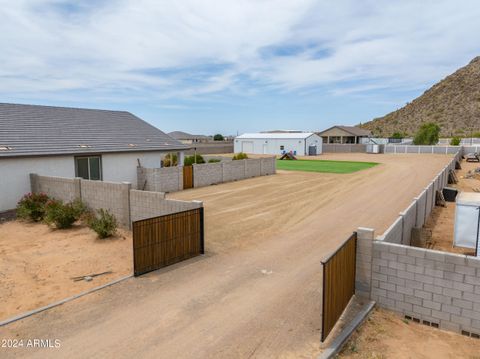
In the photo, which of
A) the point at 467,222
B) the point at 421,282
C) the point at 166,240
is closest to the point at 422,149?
the point at 467,222

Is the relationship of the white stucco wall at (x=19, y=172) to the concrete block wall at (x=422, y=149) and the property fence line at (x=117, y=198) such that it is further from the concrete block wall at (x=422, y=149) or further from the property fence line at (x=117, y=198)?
the concrete block wall at (x=422, y=149)

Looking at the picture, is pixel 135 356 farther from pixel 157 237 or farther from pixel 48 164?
pixel 48 164

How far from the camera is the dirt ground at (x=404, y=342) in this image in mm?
6027

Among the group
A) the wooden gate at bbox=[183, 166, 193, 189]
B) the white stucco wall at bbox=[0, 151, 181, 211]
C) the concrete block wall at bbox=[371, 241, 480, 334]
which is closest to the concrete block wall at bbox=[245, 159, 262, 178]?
the wooden gate at bbox=[183, 166, 193, 189]

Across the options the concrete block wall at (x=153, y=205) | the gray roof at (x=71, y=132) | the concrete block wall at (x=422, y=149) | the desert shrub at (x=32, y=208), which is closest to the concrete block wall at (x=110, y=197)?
the concrete block wall at (x=153, y=205)

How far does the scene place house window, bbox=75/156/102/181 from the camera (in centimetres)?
2072

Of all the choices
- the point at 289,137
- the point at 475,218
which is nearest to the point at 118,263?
the point at 475,218

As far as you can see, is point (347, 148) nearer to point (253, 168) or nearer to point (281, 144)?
point (281, 144)

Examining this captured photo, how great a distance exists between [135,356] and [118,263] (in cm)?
492

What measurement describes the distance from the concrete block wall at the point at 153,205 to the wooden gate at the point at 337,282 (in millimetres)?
5255

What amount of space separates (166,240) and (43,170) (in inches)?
484

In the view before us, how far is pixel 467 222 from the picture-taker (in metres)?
10.8

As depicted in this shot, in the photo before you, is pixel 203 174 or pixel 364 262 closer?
pixel 364 262

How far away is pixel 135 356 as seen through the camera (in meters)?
5.95
